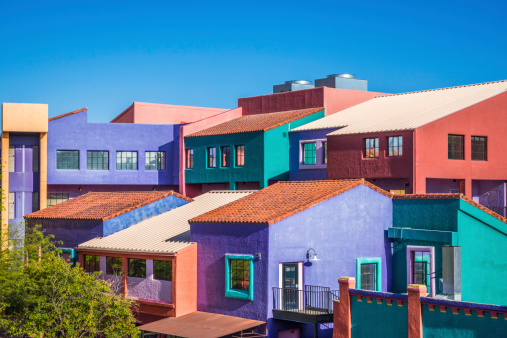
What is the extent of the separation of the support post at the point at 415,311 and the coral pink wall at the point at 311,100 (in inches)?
993

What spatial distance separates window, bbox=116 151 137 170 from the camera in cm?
5444

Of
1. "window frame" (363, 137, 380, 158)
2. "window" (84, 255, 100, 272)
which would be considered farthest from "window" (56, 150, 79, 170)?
"window frame" (363, 137, 380, 158)

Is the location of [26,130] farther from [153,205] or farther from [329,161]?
[329,161]

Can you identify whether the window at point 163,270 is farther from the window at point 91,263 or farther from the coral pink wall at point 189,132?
the coral pink wall at point 189,132

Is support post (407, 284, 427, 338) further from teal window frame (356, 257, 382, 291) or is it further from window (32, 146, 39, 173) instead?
window (32, 146, 39, 173)

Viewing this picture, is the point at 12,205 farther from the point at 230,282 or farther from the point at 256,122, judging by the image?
the point at 230,282

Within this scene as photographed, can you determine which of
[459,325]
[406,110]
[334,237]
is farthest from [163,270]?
[406,110]

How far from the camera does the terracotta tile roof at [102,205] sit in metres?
38.9

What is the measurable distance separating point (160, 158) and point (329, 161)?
16.4m

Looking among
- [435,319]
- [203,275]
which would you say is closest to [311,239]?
[203,275]

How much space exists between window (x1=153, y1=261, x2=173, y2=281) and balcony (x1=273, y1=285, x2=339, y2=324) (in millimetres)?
5315

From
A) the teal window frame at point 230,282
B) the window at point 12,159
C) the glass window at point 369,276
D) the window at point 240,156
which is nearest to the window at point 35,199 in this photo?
the window at point 12,159

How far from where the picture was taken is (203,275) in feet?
105

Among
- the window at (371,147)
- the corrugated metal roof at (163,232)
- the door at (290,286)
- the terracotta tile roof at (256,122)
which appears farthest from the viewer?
the terracotta tile roof at (256,122)
